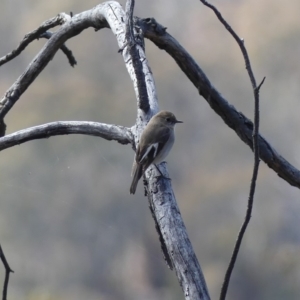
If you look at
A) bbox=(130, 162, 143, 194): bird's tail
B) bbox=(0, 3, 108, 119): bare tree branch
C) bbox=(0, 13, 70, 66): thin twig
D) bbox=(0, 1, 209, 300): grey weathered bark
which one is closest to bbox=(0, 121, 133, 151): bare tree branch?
bbox=(0, 1, 209, 300): grey weathered bark

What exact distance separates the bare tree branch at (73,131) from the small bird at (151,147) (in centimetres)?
6

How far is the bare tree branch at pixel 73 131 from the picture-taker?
6.82ft

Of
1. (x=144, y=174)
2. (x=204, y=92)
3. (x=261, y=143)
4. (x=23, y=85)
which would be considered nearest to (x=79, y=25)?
(x=23, y=85)

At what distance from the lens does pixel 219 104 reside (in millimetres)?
2137

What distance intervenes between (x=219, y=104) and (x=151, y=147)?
33cm

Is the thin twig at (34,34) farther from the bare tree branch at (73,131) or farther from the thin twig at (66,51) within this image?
the bare tree branch at (73,131)

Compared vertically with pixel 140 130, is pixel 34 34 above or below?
above

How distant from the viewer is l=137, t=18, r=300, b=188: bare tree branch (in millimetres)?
2029

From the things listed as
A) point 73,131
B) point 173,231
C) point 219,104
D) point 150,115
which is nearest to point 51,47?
point 73,131

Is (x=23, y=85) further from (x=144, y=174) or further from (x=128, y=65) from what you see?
(x=144, y=174)

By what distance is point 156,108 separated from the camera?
212 centimetres

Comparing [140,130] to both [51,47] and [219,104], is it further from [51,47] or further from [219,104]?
[51,47]

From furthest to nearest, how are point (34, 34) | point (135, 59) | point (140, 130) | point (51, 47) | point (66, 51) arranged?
point (66, 51)
point (34, 34)
point (51, 47)
point (140, 130)
point (135, 59)

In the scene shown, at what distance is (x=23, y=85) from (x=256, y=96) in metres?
1.60
